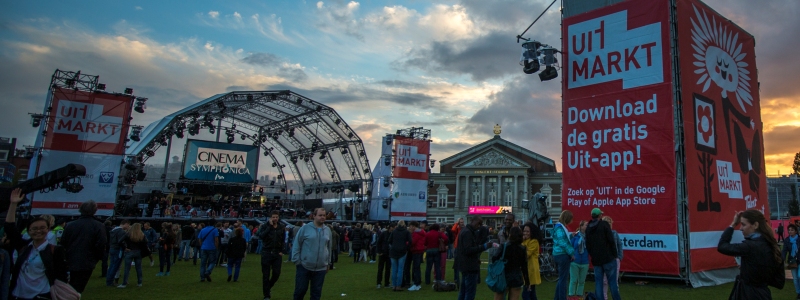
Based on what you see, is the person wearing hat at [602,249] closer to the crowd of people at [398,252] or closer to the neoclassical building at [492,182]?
the crowd of people at [398,252]

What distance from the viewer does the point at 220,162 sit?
1348 inches

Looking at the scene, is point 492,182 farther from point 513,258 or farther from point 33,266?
point 33,266

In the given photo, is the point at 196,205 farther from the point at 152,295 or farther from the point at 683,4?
the point at 683,4

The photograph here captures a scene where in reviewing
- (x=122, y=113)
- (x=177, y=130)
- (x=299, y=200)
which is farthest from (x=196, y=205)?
(x=122, y=113)

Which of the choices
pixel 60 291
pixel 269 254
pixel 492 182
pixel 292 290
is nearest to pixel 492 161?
pixel 492 182

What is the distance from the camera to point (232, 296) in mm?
9859

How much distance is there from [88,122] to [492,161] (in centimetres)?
4678

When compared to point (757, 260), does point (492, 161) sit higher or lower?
higher

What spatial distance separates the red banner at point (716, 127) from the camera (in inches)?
487

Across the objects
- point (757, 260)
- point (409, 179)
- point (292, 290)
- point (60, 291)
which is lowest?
point (292, 290)

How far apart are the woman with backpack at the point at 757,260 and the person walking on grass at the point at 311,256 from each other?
446 centimetres

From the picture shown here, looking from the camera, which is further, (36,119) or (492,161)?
(492,161)

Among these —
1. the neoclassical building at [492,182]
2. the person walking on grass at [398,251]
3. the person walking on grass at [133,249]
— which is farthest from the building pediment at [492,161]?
the person walking on grass at [133,249]

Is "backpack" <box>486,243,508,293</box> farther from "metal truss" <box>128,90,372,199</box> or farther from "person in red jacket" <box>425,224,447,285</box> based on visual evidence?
"metal truss" <box>128,90,372,199</box>
